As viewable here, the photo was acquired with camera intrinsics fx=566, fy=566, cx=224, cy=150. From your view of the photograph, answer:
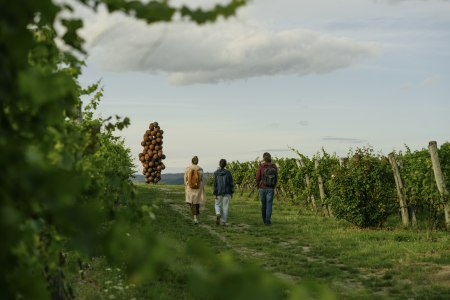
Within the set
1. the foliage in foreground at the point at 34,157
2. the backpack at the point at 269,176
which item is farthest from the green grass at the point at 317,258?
the foliage in foreground at the point at 34,157

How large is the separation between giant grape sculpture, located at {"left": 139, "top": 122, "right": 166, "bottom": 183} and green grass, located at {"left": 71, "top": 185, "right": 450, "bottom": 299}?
85.3ft

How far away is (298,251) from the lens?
508 inches

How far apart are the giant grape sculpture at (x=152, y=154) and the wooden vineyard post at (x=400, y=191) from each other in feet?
95.1

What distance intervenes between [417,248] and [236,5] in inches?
444

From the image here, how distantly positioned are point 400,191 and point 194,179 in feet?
21.0

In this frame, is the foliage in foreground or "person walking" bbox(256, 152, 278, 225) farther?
Answer: "person walking" bbox(256, 152, 278, 225)

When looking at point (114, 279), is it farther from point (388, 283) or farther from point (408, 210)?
point (408, 210)

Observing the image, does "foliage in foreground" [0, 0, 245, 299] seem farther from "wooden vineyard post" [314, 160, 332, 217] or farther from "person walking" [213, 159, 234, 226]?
"wooden vineyard post" [314, 160, 332, 217]

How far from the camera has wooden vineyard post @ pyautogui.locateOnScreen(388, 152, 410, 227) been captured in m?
17.2

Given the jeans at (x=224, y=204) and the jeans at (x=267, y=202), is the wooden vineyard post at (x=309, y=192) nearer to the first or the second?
the jeans at (x=267, y=202)

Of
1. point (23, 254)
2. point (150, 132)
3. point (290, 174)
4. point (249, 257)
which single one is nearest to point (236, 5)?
point (23, 254)

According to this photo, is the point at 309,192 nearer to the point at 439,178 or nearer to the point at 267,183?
the point at 267,183

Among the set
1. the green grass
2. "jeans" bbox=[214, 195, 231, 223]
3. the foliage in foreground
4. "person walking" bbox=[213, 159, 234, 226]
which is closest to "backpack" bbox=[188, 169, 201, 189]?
"person walking" bbox=[213, 159, 234, 226]

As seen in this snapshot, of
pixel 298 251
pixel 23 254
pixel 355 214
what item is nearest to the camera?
pixel 23 254
